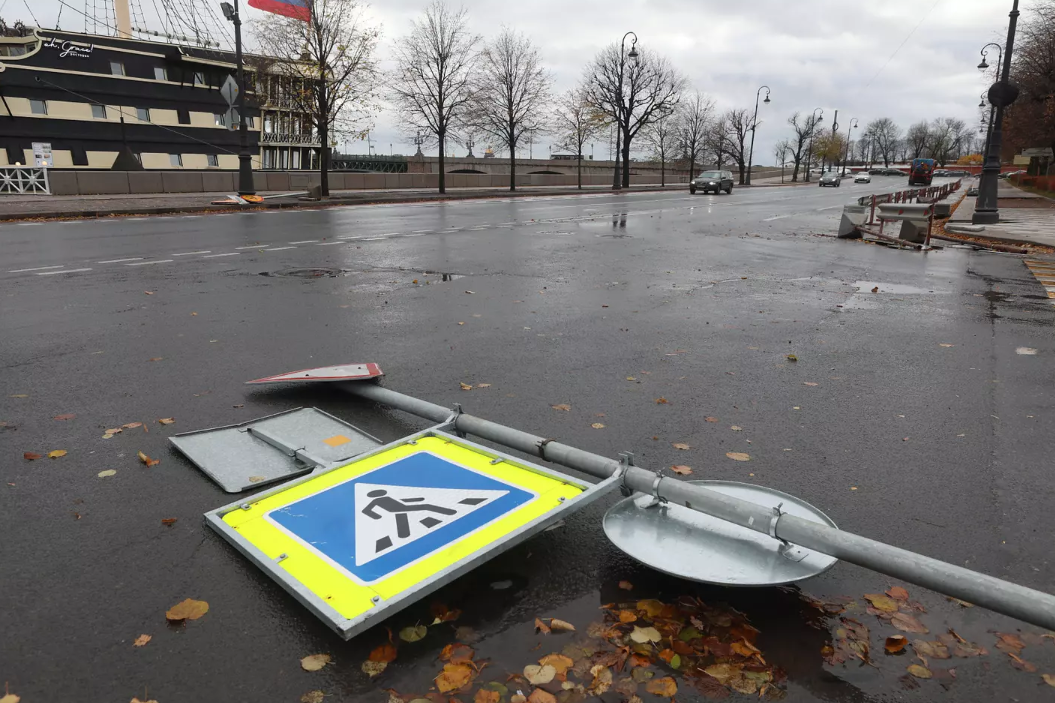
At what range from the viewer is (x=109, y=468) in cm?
403

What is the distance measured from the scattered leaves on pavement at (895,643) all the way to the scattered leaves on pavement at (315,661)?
202 cm

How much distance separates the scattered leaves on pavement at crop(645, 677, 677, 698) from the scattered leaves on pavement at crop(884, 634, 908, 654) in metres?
0.84

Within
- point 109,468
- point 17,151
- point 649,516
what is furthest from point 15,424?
point 17,151

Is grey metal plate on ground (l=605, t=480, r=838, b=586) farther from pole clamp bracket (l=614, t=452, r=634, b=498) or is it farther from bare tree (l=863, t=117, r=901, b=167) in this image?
bare tree (l=863, t=117, r=901, b=167)

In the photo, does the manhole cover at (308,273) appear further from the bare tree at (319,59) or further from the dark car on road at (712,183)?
the dark car on road at (712,183)

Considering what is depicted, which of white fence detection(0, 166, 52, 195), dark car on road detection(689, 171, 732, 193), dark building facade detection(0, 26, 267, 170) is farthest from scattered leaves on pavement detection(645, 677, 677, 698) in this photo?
dark building facade detection(0, 26, 267, 170)

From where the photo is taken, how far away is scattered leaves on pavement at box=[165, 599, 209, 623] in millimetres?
2730

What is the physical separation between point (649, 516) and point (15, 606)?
8.63 ft

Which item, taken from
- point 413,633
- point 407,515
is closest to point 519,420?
point 407,515

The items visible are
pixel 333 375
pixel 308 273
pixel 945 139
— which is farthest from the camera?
pixel 945 139

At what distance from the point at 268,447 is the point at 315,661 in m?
2.04

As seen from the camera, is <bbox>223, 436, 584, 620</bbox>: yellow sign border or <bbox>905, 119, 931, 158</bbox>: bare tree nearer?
<bbox>223, 436, 584, 620</bbox>: yellow sign border

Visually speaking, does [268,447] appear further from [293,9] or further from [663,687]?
[293,9]

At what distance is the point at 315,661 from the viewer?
2.51 meters
